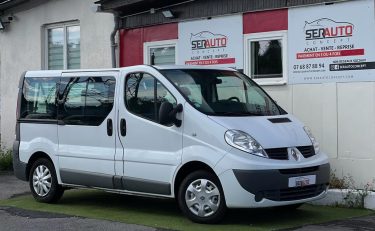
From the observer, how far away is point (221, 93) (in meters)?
8.90

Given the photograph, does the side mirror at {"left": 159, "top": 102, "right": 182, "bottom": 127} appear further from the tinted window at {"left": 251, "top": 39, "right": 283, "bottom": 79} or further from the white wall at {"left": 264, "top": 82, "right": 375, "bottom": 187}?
the tinted window at {"left": 251, "top": 39, "right": 283, "bottom": 79}

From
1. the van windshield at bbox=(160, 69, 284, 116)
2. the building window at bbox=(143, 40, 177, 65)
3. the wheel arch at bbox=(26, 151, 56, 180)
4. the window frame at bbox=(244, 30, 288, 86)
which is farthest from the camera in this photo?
the building window at bbox=(143, 40, 177, 65)

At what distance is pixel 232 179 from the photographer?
7875 millimetres

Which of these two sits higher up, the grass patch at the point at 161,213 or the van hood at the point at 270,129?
the van hood at the point at 270,129

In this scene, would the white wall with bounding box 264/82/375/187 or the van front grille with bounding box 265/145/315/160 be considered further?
the white wall with bounding box 264/82/375/187

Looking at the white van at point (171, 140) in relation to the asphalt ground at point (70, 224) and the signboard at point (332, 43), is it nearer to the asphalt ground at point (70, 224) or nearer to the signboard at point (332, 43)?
the asphalt ground at point (70, 224)

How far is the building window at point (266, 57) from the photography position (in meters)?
11.0

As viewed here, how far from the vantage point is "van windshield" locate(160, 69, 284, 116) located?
855 cm

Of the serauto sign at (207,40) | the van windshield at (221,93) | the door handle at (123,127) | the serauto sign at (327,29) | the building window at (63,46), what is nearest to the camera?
the van windshield at (221,93)

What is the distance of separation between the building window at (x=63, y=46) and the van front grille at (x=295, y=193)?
7.69 meters

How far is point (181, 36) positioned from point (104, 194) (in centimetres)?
336

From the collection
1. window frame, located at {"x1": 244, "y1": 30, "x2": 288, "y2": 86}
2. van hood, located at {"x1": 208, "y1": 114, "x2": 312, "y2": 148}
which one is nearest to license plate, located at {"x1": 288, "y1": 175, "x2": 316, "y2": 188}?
van hood, located at {"x1": 208, "y1": 114, "x2": 312, "y2": 148}

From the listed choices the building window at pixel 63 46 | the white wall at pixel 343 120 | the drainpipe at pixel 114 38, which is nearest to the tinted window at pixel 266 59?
the white wall at pixel 343 120

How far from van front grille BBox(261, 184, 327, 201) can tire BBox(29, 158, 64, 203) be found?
3.74 metres
